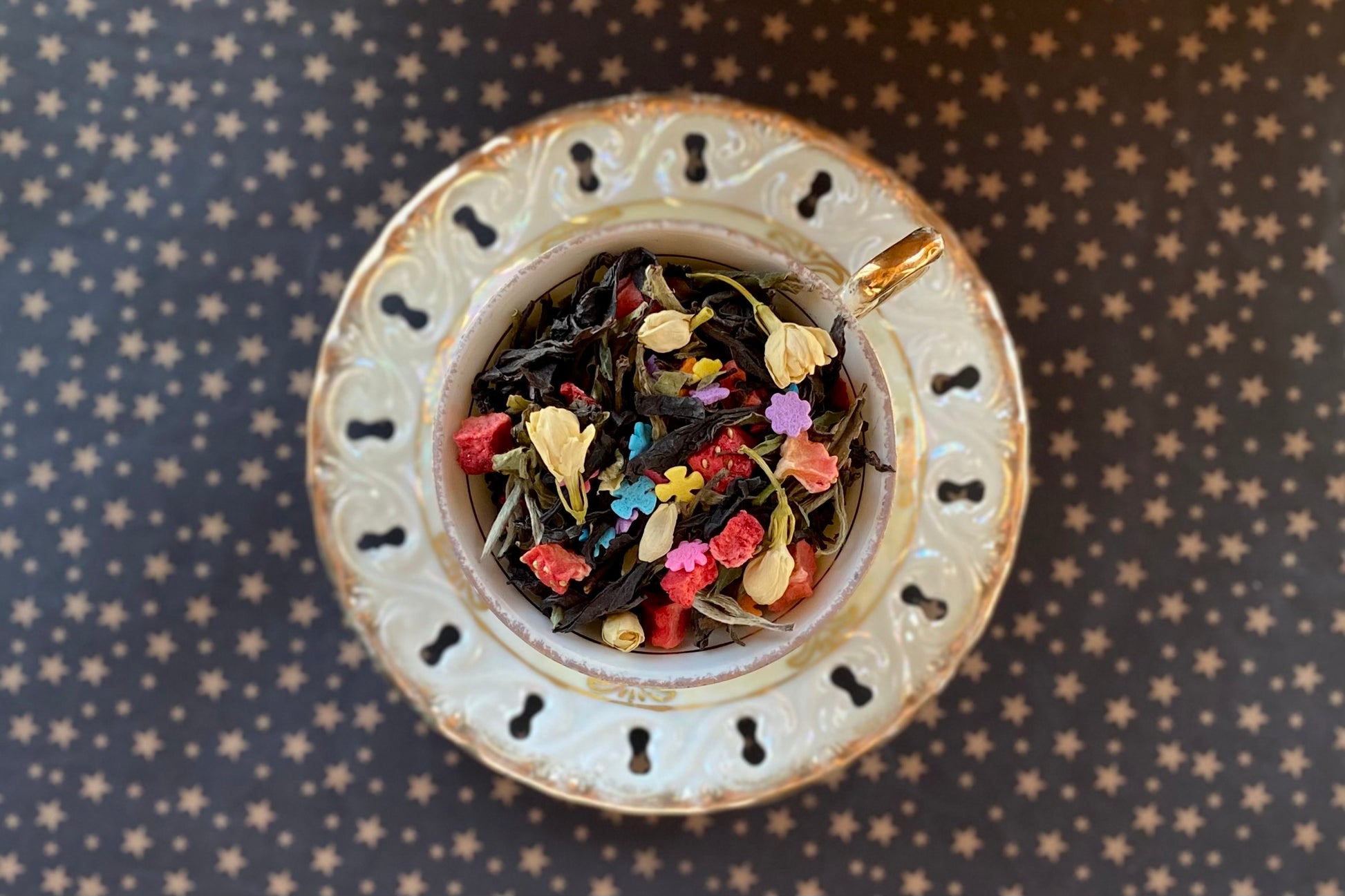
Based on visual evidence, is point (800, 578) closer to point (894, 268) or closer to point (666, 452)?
point (666, 452)

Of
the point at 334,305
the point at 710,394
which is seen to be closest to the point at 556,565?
the point at 710,394

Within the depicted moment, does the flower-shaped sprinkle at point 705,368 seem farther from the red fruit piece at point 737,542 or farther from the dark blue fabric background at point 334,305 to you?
the dark blue fabric background at point 334,305

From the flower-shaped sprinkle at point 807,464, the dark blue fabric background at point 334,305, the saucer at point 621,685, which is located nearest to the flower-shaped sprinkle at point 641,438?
the flower-shaped sprinkle at point 807,464

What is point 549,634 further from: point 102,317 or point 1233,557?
point 1233,557

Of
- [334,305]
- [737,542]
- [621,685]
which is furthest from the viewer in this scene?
[334,305]

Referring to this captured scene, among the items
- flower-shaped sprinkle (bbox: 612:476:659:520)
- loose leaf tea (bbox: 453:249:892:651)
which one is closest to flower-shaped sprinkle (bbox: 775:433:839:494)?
loose leaf tea (bbox: 453:249:892:651)

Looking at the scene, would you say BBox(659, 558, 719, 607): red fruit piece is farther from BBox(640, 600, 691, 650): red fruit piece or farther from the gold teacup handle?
the gold teacup handle
